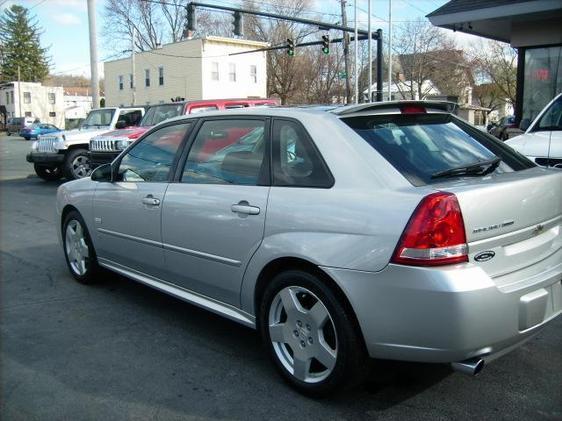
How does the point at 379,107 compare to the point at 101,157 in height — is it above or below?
above

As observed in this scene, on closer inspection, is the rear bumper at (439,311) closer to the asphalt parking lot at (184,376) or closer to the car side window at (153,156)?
the asphalt parking lot at (184,376)

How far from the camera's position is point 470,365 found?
107 inches

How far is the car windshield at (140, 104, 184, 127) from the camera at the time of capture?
1254cm

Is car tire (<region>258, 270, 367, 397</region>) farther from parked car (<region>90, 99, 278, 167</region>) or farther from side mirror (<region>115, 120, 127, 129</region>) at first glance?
side mirror (<region>115, 120, 127, 129</region>)

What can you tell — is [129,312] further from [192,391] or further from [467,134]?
[467,134]

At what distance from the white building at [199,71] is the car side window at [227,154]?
35.8 meters

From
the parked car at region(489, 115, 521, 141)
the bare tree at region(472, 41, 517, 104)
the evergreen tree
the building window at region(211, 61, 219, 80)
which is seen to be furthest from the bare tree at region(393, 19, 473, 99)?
the evergreen tree

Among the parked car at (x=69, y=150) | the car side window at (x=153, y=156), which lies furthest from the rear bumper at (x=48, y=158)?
the car side window at (x=153, y=156)

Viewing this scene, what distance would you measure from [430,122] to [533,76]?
10615 millimetres

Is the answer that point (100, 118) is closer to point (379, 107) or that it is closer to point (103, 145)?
point (103, 145)

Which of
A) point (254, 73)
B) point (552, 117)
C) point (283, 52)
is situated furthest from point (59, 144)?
point (283, 52)

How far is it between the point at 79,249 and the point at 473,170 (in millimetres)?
3710

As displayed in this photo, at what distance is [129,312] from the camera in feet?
15.0

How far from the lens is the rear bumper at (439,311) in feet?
8.56
